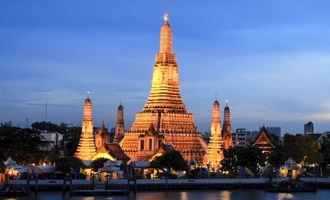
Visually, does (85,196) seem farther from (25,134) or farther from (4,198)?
(25,134)

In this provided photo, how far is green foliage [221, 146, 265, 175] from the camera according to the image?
91750mm

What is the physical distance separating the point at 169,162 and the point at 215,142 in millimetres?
15430

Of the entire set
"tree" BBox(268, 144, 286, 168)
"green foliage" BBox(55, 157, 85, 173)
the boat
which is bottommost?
the boat

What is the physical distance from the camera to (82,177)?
90.7m

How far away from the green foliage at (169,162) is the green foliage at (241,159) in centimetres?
595

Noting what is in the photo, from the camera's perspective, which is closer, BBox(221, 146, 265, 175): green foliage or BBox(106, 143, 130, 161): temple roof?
BBox(221, 146, 265, 175): green foliage

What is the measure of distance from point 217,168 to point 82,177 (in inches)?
755

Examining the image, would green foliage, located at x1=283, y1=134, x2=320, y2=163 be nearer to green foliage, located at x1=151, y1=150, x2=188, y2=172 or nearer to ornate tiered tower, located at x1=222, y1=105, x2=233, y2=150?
ornate tiered tower, located at x1=222, y1=105, x2=233, y2=150

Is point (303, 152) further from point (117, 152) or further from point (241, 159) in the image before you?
point (117, 152)

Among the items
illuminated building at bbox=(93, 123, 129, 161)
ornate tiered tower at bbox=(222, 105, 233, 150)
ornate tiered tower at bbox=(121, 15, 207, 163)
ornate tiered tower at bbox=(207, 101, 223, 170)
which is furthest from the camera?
ornate tiered tower at bbox=(222, 105, 233, 150)

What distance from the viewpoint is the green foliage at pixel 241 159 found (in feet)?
301

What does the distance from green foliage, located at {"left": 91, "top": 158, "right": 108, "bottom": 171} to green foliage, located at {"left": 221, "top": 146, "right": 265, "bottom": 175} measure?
548 inches

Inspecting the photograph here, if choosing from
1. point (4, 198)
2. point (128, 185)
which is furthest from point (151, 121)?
point (4, 198)

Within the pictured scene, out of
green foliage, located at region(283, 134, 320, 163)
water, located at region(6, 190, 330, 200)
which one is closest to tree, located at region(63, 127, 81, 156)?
green foliage, located at region(283, 134, 320, 163)
